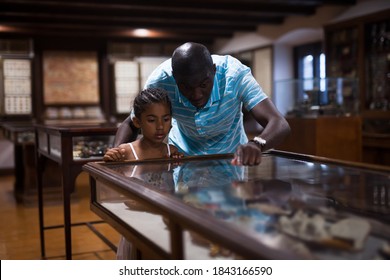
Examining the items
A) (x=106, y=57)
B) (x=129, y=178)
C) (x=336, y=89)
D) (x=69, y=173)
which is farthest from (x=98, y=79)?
(x=129, y=178)

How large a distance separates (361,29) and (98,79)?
213 inches

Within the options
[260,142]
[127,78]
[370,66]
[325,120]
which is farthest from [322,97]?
[127,78]

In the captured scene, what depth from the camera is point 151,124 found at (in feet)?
7.55

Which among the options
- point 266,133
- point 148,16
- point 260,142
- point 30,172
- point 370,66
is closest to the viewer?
point 260,142

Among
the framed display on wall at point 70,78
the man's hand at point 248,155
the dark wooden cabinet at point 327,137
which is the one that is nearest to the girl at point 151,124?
the man's hand at point 248,155

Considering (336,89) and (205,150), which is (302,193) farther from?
(336,89)

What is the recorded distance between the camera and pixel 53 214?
18.8ft

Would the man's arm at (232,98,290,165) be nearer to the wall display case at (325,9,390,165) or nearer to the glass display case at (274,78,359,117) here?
the glass display case at (274,78,359,117)

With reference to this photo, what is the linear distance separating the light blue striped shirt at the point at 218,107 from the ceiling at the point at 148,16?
198 inches

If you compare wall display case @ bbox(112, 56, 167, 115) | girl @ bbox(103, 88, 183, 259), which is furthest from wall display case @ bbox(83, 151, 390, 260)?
wall display case @ bbox(112, 56, 167, 115)

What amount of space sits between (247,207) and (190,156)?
89 centimetres

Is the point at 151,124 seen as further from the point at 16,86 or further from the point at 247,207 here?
the point at 16,86

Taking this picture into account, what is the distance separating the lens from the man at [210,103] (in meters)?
1.89

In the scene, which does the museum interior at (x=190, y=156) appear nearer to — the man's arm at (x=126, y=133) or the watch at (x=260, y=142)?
the watch at (x=260, y=142)
